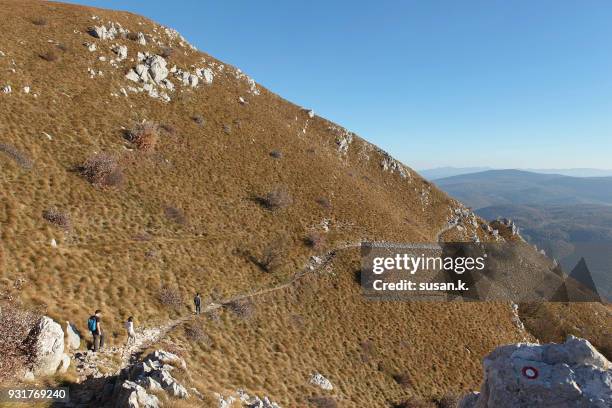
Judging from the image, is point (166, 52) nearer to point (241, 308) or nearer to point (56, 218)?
point (56, 218)

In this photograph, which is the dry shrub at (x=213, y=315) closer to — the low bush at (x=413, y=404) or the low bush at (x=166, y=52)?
the low bush at (x=413, y=404)

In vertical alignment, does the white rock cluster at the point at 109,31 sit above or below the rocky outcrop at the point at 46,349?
above

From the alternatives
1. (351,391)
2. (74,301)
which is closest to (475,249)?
(351,391)

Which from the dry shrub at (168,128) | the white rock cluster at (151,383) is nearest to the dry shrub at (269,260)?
the white rock cluster at (151,383)

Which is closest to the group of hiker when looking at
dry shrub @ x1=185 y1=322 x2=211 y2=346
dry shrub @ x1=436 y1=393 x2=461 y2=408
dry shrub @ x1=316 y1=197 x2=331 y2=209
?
dry shrub @ x1=185 y1=322 x2=211 y2=346

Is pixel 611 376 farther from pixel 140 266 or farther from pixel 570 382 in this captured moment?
pixel 140 266

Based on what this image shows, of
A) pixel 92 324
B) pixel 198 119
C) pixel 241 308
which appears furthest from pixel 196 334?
pixel 198 119
